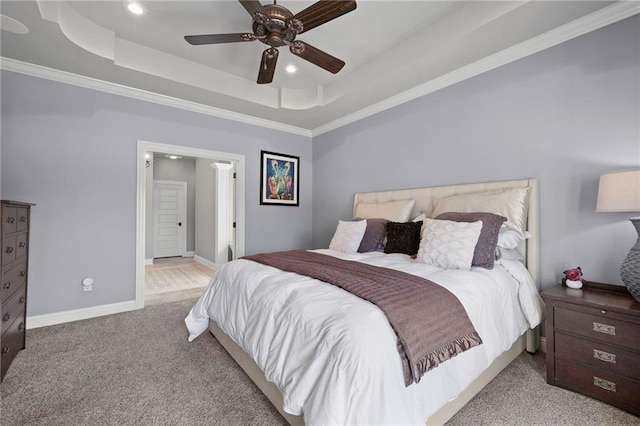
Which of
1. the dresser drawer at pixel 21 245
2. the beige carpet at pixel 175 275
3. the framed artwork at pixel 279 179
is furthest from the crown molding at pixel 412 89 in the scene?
the beige carpet at pixel 175 275

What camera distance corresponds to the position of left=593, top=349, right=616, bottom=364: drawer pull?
161 centimetres

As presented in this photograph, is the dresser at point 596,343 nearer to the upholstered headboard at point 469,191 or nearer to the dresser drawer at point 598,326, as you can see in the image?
the dresser drawer at point 598,326

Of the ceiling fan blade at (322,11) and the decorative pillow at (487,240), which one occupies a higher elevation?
the ceiling fan blade at (322,11)

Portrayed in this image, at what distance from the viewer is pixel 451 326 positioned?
1.35 metres

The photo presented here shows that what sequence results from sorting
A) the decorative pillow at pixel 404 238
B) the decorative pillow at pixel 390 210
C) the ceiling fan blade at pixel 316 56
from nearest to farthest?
the ceiling fan blade at pixel 316 56 < the decorative pillow at pixel 404 238 < the decorative pillow at pixel 390 210

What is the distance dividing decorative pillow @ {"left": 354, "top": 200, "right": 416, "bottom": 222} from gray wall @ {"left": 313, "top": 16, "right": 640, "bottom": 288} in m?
0.36

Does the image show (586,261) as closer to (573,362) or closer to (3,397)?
(573,362)

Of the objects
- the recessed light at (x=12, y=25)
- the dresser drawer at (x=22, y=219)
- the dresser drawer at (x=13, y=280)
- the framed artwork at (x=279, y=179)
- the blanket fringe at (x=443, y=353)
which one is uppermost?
the recessed light at (x=12, y=25)

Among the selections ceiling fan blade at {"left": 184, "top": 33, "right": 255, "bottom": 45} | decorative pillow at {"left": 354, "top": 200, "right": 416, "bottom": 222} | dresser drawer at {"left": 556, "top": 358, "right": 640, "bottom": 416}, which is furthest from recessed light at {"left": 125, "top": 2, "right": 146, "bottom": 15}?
dresser drawer at {"left": 556, "top": 358, "right": 640, "bottom": 416}

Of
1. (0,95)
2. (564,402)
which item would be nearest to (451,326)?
(564,402)

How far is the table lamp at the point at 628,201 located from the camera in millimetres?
1617

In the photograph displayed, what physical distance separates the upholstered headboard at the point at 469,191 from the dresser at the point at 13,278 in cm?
336

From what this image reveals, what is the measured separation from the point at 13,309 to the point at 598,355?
4021mm

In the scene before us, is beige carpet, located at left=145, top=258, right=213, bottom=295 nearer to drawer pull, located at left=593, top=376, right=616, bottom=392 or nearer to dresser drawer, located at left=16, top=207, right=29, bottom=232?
dresser drawer, located at left=16, top=207, right=29, bottom=232
